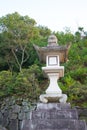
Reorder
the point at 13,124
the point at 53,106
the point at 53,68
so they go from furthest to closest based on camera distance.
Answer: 1. the point at 13,124
2. the point at 53,68
3. the point at 53,106

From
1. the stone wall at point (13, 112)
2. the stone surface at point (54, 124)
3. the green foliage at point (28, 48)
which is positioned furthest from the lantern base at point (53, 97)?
the green foliage at point (28, 48)

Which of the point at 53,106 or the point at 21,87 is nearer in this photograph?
the point at 53,106

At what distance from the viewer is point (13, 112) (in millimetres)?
10297

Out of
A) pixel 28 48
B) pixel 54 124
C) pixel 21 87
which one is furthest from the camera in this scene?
pixel 28 48

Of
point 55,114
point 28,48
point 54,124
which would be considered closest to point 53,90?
point 55,114

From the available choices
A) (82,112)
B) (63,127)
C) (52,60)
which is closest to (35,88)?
(82,112)

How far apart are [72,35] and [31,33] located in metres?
2.60

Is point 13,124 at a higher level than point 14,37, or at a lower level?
lower

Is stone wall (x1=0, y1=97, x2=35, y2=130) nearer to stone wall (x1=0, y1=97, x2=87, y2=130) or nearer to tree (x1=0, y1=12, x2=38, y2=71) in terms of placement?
stone wall (x1=0, y1=97, x2=87, y2=130)

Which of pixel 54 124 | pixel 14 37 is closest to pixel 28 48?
pixel 14 37

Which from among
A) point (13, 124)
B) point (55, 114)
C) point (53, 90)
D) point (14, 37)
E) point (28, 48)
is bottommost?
point (13, 124)

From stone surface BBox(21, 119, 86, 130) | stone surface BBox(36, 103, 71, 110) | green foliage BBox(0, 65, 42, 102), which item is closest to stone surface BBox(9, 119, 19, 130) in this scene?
green foliage BBox(0, 65, 42, 102)

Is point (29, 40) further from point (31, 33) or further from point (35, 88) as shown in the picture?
point (35, 88)

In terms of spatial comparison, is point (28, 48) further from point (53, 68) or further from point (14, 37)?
point (53, 68)
